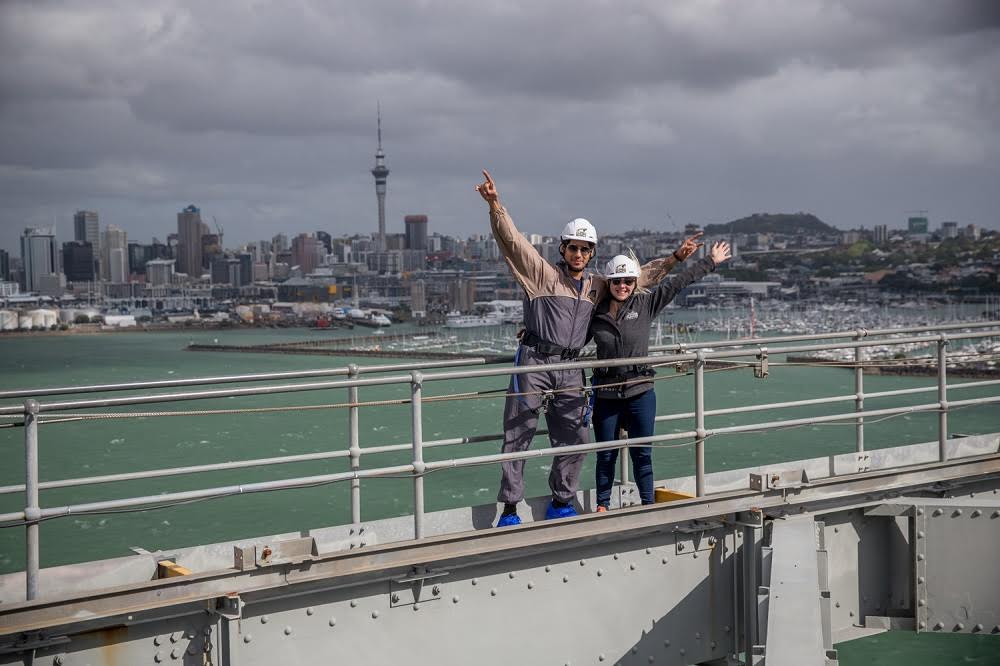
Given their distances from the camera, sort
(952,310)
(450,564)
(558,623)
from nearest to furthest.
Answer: (450,564) < (558,623) < (952,310)

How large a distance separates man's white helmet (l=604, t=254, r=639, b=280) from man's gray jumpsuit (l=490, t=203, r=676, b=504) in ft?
0.50

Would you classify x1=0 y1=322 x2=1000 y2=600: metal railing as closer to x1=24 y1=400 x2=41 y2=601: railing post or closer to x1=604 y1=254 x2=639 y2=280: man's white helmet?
x1=24 y1=400 x2=41 y2=601: railing post

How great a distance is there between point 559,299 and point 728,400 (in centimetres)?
5066

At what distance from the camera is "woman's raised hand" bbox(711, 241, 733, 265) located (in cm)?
703

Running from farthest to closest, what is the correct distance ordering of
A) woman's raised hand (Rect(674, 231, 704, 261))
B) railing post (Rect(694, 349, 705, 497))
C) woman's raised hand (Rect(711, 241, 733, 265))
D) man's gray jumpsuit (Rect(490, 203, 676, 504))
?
woman's raised hand (Rect(711, 241, 733, 265)), woman's raised hand (Rect(674, 231, 704, 261)), man's gray jumpsuit (Rect(490, 203, 676, 504)), railing post (Rect(694, 349, 705, 497))

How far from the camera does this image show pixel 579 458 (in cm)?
657

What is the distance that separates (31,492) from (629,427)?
355cm

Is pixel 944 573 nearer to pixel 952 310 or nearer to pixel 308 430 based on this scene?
pixel 308 430

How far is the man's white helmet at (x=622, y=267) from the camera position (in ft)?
20.8

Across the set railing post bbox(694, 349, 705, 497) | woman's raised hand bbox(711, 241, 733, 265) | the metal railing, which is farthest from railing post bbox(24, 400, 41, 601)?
woman's raised hand bbox(711, 241, 733, 265)

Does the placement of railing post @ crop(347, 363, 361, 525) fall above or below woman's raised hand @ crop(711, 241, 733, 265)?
below

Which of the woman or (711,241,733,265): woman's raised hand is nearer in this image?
the woman

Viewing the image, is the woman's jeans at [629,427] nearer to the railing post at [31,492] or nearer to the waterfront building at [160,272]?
the railing post at [31,492]

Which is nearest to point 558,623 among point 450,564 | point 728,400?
point 450,564
